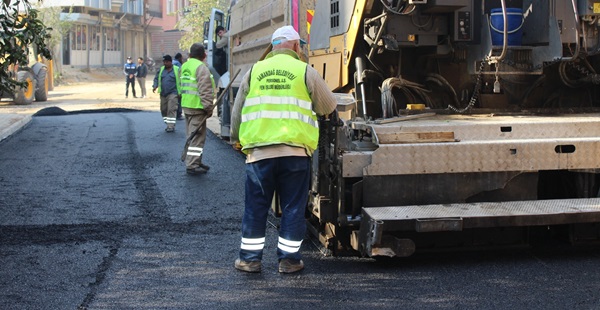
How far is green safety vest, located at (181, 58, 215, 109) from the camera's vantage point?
33.5ft

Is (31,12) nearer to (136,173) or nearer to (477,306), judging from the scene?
(136,173)

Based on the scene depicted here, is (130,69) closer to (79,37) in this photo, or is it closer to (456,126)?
(79,37)

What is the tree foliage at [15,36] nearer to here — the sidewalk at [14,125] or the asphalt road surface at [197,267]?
the asphalt road surface at [197,267]

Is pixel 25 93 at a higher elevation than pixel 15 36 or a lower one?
lower

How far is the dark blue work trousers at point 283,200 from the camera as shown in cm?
530

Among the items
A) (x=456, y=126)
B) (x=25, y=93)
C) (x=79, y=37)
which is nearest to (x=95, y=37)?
(x=79, y=37)

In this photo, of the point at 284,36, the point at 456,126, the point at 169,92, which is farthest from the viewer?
the point at 169,92

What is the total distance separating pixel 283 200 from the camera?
5414 millimetres

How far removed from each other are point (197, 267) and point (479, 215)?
182 cm

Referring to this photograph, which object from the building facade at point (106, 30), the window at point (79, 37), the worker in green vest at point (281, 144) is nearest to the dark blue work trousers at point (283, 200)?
the worker in green vest at point (281, 144)

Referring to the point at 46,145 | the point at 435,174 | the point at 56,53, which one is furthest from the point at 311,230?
the point at 56,53

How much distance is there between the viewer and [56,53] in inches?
1695

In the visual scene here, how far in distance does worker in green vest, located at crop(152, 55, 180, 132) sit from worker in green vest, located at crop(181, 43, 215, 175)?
4.54 meters

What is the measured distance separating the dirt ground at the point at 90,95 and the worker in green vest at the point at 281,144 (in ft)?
58.5
